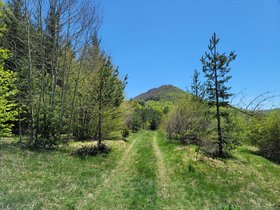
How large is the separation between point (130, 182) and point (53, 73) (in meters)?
10.5

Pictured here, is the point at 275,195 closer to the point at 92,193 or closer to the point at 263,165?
the point at 263,165

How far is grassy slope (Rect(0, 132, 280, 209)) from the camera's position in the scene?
23.7 feet

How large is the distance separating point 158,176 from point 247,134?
12347 mm

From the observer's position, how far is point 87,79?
2045cm

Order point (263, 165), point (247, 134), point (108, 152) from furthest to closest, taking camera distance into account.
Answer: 1. point (247, 134)
2. point (108, 152)
3. point (263, 165)

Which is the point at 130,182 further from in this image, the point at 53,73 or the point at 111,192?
the point at 53,73

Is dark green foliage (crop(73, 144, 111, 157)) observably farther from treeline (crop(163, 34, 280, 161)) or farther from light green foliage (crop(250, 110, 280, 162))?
light green foliage (crop(250, 110, 280, 162))

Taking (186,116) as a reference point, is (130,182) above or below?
below

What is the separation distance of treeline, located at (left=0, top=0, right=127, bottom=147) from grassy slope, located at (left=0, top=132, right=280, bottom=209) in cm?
281

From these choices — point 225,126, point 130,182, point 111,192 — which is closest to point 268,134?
point 225,126

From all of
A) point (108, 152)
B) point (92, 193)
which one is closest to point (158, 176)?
point (92, 193)

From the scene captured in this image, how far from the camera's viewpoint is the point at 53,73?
1594cm

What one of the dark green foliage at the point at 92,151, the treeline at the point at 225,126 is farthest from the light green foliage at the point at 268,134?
the dark green foliage at the point at 92,151

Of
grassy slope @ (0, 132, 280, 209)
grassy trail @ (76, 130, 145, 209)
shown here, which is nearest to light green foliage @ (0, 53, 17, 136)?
grassy slope @ (0, 132, 280, 209)
